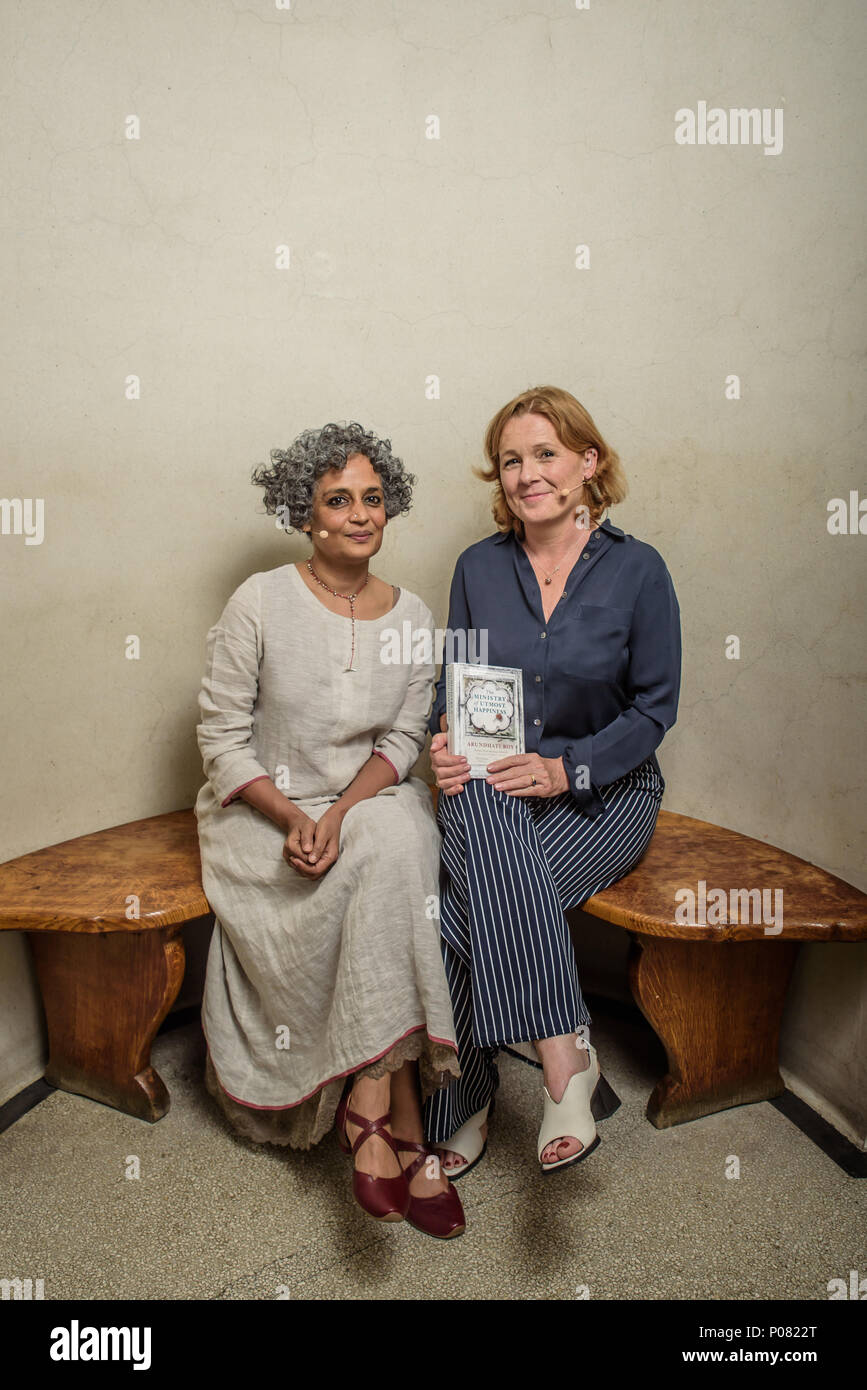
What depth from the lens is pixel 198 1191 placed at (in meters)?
2.25

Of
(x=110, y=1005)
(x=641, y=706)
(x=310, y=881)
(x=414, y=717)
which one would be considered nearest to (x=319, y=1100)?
(x=310, y=881)

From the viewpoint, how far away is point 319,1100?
90.0 inches

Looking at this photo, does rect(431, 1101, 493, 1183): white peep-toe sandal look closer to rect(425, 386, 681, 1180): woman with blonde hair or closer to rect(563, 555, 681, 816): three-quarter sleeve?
Result: rect(425, 386, 681, 1180): woman with blonde hair

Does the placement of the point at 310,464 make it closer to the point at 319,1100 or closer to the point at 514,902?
the point at 514,902

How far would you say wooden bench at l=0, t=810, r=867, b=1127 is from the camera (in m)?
2.33

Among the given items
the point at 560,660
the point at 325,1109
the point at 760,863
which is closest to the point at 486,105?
the point at 560,660

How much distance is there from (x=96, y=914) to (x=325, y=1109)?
736 millimetres

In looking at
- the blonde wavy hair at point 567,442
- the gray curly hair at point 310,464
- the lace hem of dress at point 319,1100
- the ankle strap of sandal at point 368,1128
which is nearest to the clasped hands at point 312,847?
the lace hem of dress at point 319,1100

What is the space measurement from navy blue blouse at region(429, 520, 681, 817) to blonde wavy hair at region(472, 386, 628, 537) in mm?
116

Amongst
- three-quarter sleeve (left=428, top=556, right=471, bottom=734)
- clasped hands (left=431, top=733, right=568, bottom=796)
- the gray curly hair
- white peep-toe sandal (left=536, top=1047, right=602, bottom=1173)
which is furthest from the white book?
white peep-toe sandal (left=536, top=1047, right=602, bottom=1173)

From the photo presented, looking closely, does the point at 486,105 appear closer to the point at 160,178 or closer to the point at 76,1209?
the point at 160,178

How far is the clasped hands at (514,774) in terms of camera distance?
7.82 feet

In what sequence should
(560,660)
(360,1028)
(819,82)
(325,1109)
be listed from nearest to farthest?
1. (360,1028)
2. (325,1109)
3. (560,660)
4. (819,82)

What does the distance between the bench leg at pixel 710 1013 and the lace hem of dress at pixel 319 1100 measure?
0.61 m
